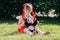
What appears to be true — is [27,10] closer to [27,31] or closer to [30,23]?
[30,23]

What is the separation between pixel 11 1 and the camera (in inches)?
581

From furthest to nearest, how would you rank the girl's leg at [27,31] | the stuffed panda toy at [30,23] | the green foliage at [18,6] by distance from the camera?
the green foliage at [18,6] < the stuffed panda toy at [30,23] < the girl's leg at [27,31]

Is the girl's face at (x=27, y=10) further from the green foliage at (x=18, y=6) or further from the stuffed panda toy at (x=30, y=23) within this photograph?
the green foliage at (x=18, y=6)

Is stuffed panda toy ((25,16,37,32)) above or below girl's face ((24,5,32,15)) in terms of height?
below

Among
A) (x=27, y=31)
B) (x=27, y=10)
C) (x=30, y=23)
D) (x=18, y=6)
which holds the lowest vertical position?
(x=18, y=6)

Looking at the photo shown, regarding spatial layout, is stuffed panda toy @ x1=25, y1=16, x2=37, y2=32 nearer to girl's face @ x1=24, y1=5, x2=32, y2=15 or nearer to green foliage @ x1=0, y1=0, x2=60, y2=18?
girl's face @ x1=24, y1=5, x2=32, y2=15

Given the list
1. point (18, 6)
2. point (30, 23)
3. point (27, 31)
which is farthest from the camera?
point (18, 6)

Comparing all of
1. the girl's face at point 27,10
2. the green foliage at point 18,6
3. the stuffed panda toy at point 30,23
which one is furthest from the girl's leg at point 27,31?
the green foliage at point 18,6

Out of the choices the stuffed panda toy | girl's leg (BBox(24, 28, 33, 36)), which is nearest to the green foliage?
the stuffed panda toy

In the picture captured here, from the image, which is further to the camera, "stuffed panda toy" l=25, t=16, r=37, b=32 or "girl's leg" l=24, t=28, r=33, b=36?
"stuffed panda toy" l=25, t=16, r=37, b=32

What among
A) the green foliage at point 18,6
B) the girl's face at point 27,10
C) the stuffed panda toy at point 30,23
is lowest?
the green foliage at point 18,6

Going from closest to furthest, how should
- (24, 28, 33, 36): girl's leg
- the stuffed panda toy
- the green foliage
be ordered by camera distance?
(24, 28, 33, 36): girl's leg, the stuffed panda toy, the green foliage

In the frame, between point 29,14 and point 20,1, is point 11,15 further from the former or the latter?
point 29,14

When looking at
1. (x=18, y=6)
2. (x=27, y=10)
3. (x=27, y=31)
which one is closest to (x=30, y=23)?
(x=27, y=31)
